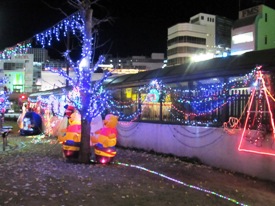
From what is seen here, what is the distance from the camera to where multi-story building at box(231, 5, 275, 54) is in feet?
164

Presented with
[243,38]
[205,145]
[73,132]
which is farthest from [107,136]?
[243,38]

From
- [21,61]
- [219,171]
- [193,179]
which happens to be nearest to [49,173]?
[193,179]

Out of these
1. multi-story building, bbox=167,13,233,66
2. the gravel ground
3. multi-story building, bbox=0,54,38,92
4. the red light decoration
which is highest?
multi-story building, bbox=167,13,233,66

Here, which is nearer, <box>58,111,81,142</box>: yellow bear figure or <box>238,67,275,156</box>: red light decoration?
<box>238,67,275,156</box>: red light decoration

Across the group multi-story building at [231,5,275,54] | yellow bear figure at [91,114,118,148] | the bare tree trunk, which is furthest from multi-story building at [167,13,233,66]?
yellow bear figure at [91,114,118,148]

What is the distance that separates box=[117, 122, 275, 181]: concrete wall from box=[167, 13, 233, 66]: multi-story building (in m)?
66.1

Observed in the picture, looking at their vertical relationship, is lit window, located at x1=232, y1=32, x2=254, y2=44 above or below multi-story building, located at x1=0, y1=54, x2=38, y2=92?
above

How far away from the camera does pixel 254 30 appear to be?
49.8 meters

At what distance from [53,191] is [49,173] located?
204 centimetres

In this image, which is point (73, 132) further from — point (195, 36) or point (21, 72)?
point (21, 72)

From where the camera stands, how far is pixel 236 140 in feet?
33.4

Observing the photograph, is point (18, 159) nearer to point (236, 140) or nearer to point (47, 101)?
point (236, 140)

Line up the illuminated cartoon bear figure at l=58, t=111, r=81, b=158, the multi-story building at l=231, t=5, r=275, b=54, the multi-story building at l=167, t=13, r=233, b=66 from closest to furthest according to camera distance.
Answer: the illuminated cartoon bear figure at l=58, t=111, r=81, b=158
the multi-story building at l=231, t=5, r=275, b=54
the multi-story building at l=167, t=13, r=233, b=66

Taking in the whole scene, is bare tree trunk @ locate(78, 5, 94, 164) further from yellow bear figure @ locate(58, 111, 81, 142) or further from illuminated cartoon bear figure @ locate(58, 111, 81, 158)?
yellow bear figure @ locate(58, 111, 81, 142)
